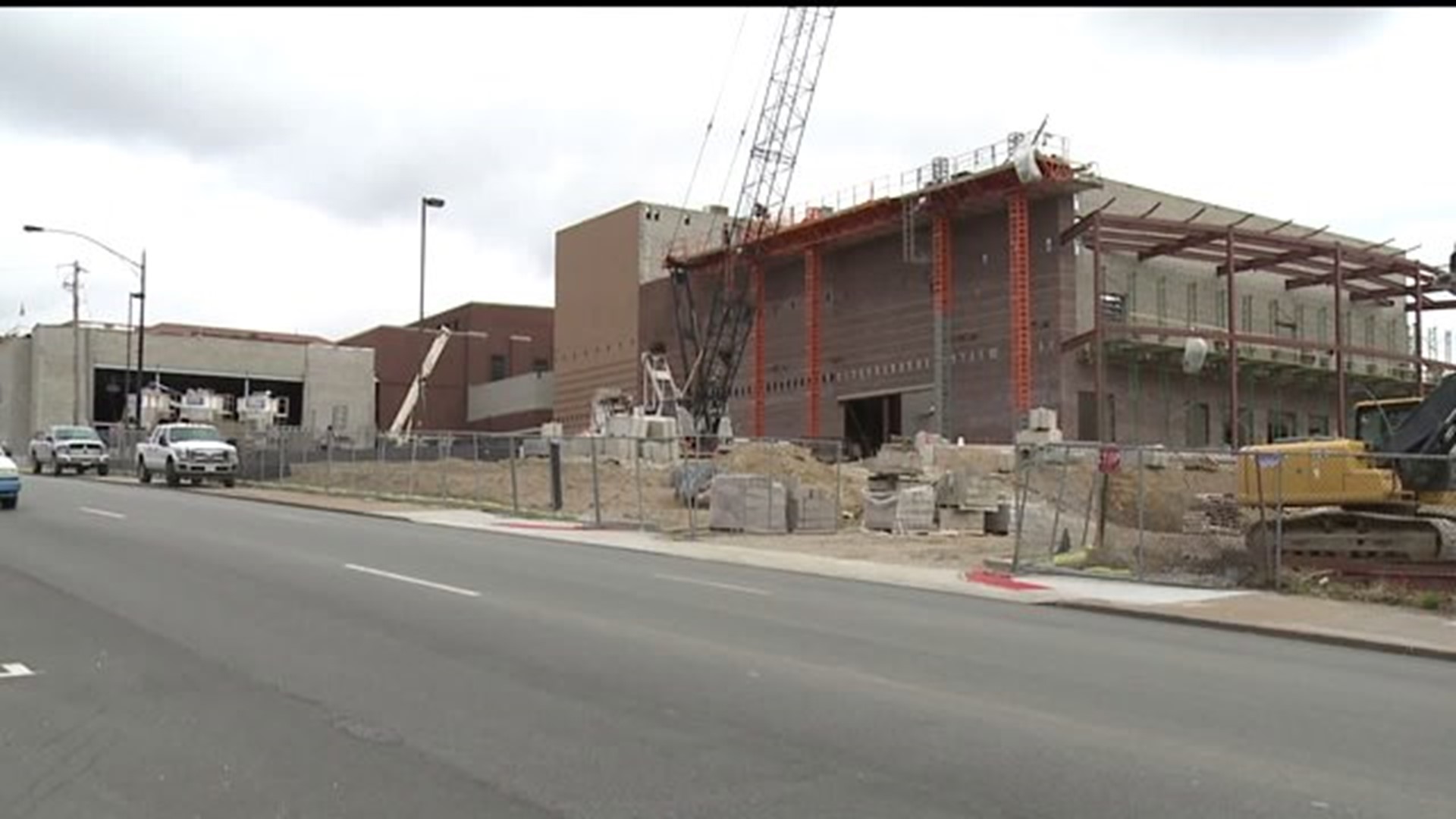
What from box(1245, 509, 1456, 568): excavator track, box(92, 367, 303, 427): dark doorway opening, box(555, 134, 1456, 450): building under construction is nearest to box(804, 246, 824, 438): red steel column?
box(555, 134, 1456, 450): building under construction

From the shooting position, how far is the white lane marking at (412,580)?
47.1ft

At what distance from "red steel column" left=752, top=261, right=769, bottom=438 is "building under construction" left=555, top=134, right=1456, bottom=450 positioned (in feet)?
0.41

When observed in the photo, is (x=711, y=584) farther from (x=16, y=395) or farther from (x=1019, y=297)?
(x=16, y=395)

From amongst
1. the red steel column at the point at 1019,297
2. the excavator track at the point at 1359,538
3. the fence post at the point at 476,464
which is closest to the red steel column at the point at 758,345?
the red steel column at the point at 1019,297

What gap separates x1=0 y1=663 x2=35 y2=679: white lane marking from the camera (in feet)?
31.1

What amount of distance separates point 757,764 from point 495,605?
6679 mm

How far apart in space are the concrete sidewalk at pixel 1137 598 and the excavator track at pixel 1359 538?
167 cm

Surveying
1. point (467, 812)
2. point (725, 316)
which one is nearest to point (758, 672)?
point (467, 812)

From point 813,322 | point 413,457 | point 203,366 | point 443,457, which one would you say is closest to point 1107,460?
point 413,457

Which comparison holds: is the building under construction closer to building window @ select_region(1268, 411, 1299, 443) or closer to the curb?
building window @ select_region(1268, 411, 1299, 443)

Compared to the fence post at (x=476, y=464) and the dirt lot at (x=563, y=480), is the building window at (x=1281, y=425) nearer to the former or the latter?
the dirt lot at (x=563, y=480)

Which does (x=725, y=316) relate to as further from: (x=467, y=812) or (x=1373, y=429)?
(x=467, y=812)

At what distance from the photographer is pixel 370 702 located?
28.0ft

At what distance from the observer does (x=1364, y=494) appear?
18234 millimetres
